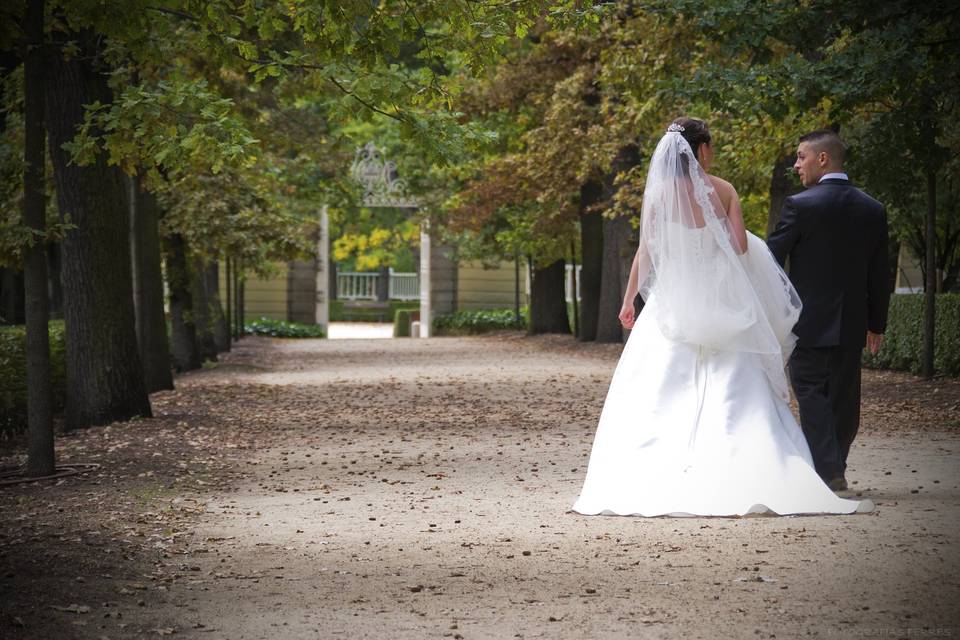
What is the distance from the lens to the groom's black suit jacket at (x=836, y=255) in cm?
824

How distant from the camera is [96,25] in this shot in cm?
933

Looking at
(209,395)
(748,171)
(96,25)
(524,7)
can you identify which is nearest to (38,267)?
(96,25)

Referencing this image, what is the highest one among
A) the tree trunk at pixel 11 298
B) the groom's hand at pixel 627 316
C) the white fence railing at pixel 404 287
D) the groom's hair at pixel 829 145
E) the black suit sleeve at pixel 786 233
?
the groom's hair at pixel 829 145

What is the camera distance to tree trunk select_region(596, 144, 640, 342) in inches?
1075

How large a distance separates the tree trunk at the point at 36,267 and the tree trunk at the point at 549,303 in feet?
97.7

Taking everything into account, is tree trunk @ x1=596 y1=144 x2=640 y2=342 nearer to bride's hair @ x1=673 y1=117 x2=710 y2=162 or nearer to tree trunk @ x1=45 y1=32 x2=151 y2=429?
tree trunk @ x1=45 y1=32 x2=151 y2=429

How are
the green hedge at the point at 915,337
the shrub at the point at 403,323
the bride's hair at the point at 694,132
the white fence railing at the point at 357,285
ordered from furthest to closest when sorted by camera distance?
the white fence railing at the point at 357,285
the shrub at the point at 403,323
the green hedge at the point at 915,337
the bride's hair at the point at 694,132

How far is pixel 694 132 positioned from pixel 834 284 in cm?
129

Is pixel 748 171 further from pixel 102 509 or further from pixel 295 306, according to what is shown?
pixel 295 306

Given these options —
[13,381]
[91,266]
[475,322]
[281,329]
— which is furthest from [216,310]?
[281,329]

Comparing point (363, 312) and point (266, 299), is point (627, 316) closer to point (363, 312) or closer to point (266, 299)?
point (266, 299)

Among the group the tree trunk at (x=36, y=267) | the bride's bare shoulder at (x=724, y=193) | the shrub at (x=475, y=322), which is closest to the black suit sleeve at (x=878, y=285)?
the bride's bare shoulder at (x=724, y=193)

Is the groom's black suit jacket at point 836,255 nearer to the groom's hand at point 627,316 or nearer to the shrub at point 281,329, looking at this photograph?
the groom's hand at point 627,316

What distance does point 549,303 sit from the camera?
132 feet
